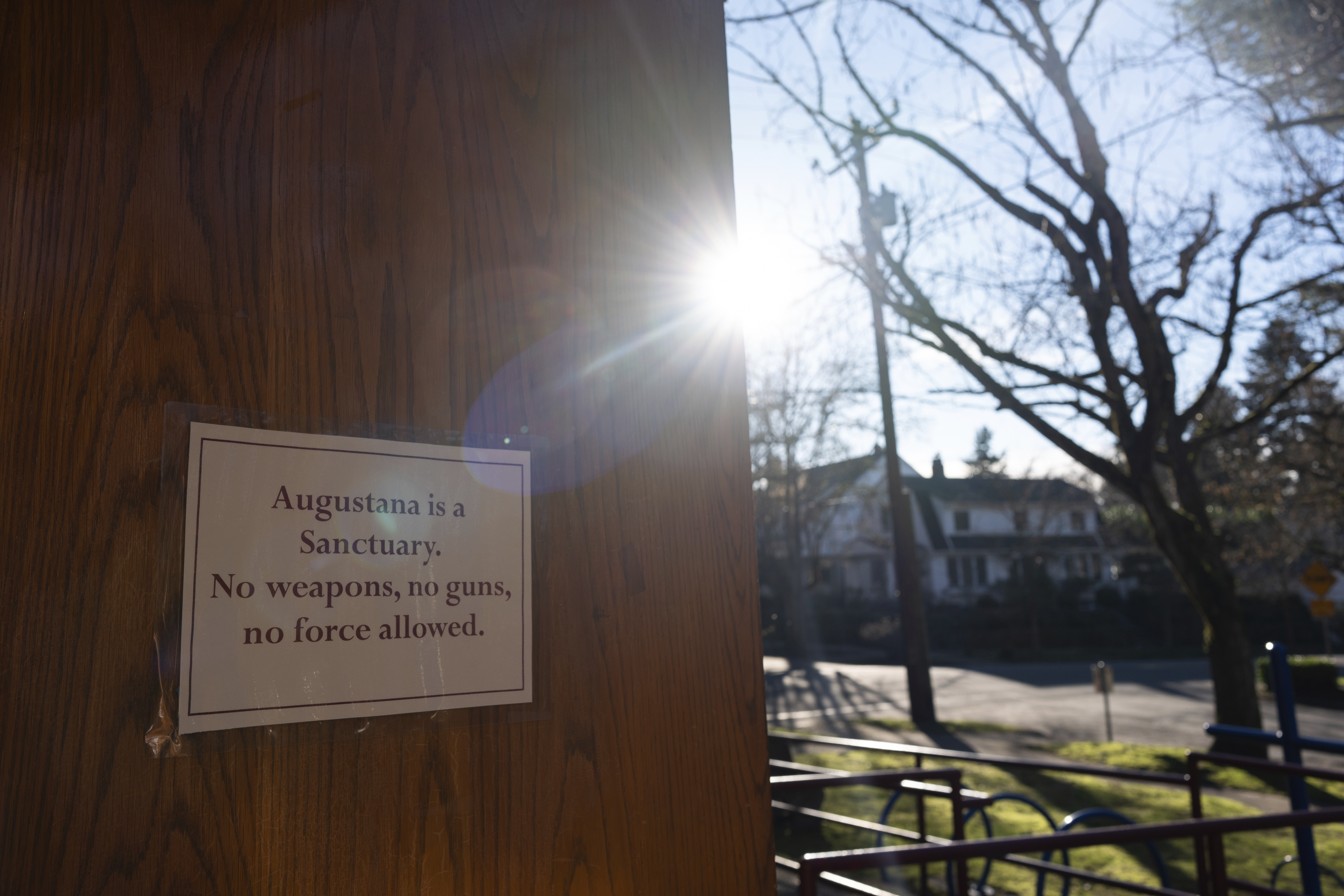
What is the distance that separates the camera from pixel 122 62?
108 centimetres

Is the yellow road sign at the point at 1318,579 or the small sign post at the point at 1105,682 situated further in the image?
the yellow road sign at the point at 1318,579

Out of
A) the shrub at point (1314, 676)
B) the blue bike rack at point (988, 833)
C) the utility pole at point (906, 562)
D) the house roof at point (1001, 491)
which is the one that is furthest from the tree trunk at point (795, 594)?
the blue bike rack at point (988, 833)

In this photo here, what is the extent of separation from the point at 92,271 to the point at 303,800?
662mm

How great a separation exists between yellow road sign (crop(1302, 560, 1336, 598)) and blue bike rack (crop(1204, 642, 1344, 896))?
15372 mm

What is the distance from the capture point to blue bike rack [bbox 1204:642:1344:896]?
185 inches

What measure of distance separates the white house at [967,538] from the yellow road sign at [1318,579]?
59.7 feet

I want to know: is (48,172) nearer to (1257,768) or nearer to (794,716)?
(1257,768)

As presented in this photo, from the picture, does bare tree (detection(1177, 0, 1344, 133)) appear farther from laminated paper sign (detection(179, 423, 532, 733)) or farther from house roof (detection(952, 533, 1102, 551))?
house roof (detection(952, 533, 1102, 551))

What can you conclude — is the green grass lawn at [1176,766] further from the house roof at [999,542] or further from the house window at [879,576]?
the house roof at [999,542]

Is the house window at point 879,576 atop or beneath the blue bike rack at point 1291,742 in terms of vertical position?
atop

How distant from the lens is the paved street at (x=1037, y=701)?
1573 centimetres

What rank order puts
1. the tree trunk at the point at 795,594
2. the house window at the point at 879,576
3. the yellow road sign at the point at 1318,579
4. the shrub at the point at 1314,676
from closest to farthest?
the yellow road sign at the point at 1318,579 → the shrub at the point at 1314,676 → the tree trunk at the point at 795,594 → the house window at the point at 879,576

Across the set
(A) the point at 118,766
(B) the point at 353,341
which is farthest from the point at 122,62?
(A) the point at 118,766

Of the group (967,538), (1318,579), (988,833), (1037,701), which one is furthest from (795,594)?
(988,833)
